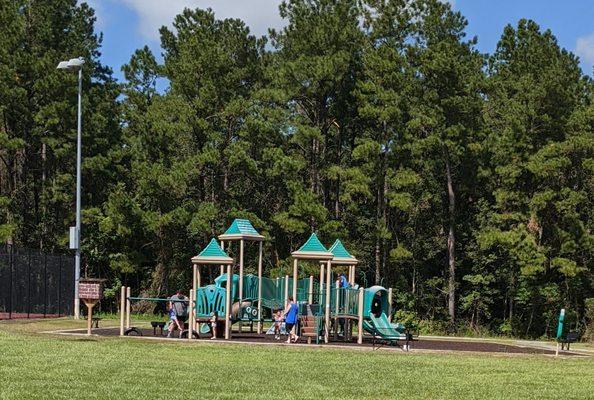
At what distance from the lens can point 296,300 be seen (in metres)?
25.7

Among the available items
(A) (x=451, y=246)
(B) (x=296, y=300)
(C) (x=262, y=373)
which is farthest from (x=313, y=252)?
(A) (x=451, y=246)

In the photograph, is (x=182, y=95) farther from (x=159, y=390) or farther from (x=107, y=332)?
(x=159, y=390)

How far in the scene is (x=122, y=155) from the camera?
147ft

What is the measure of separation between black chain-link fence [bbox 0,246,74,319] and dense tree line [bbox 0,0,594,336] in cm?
740

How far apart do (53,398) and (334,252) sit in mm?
18278

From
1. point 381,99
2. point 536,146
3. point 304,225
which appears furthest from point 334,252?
point 536,146

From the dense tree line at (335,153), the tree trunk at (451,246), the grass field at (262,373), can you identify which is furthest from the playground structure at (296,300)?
the tree trunk at (451,246)

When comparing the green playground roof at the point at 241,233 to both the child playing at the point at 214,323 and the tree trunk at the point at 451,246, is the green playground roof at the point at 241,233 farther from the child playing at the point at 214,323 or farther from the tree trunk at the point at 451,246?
the tree trunk at the point at 451,246

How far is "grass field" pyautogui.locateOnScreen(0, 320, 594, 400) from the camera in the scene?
474 inches

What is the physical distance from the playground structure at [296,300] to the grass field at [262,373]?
3114 millimetres

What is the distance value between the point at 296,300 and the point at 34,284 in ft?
42.7

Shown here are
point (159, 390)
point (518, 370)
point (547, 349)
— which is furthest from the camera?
point (547, 349)

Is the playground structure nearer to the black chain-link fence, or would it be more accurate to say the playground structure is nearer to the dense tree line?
the black chain-link fence

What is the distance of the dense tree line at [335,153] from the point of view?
133 feet
